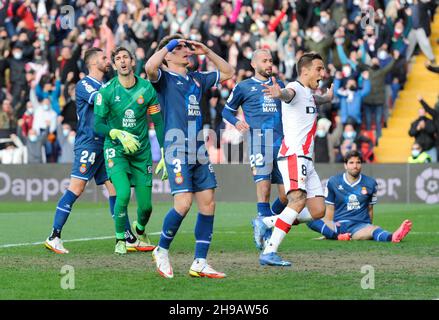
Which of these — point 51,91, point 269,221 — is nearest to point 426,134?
point 51,91

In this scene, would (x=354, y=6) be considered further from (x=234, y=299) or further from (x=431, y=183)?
(x=234, y=299)

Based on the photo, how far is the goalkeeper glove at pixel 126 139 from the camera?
13.7 meters

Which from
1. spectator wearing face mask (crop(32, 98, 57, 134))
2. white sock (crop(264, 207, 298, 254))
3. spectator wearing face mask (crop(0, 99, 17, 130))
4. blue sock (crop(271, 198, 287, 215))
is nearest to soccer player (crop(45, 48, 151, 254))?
blue sock (crop(271, 198, 287, 215))

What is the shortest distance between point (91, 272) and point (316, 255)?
3306 mm

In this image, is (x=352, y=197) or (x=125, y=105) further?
(x=352, y=197)

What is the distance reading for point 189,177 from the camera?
38.3 ft

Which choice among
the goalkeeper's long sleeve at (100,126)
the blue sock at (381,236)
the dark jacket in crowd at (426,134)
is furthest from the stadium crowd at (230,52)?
the goalkeeper's long sleeve at (100,126)

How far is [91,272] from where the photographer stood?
12.0 meters

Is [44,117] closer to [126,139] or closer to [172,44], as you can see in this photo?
[126,139]

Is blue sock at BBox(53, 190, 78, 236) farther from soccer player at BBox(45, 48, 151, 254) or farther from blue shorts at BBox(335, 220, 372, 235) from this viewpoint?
blue shorts at BBox(335, 220, 372, 235)

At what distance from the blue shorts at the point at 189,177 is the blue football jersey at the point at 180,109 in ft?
0.56

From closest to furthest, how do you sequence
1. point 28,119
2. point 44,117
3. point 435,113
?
1. point 435,113
2. point 44,117
3. point 28,119

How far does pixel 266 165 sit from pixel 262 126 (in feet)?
2.15

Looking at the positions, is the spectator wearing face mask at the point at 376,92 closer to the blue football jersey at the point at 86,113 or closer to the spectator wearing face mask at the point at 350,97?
the spectator wearing face mask at the point at 350,97
